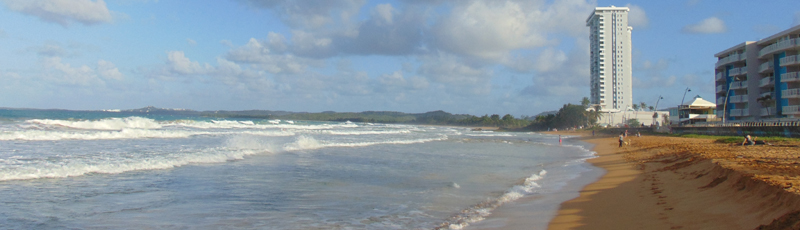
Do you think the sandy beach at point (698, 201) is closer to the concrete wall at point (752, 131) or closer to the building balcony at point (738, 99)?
the concrete wall at point (752, 131)

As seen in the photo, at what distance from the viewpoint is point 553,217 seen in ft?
25.5

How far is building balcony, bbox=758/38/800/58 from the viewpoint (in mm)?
36938

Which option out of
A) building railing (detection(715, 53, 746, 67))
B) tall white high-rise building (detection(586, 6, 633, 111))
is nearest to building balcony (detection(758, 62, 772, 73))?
building railing (detection(715, 53, 746, 67))

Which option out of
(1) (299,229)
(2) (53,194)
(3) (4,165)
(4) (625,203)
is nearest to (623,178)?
(4) (625,203)

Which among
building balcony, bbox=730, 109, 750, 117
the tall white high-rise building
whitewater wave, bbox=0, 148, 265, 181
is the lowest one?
whitewater wave, bbox=0, 148, 265, 181

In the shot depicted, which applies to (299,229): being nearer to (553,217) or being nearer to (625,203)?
(553,217)

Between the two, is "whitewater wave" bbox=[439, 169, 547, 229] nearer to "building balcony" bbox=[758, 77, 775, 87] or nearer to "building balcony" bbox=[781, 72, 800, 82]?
"building balcony" bbox=[781, 72, 800, 82]

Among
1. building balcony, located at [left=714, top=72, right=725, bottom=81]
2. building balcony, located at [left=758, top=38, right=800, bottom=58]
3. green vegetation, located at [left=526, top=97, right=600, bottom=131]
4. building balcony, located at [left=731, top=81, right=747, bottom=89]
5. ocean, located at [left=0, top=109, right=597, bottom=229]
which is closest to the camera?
ocean, located at [left=0, top=109, right=597, bottom=229]

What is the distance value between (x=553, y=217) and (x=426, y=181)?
5.06 meters

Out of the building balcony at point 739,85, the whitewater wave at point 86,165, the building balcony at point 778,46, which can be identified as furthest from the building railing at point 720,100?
the whitewater wave at point 86,165

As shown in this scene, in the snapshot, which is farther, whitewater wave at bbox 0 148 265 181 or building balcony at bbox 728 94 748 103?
building balcony at bbox 728 94 748 103

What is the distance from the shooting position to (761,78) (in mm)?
43750

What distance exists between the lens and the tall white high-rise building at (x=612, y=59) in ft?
405

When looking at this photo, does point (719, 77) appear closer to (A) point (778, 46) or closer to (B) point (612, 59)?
(A) point (778, 46)
